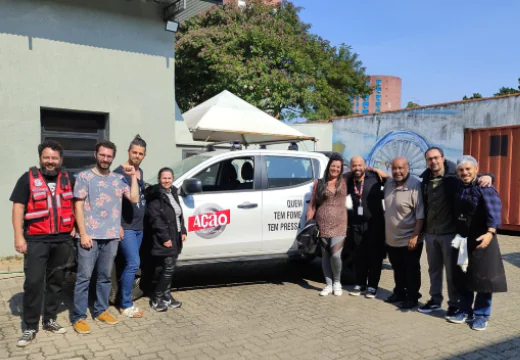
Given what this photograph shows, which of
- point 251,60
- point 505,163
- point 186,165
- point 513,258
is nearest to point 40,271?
point 186,165

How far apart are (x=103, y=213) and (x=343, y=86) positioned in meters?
25.0

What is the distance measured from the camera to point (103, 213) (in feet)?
14.6

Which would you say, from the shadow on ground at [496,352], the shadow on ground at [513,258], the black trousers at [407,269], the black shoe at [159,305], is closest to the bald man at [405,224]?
the black trousers at [407,269]

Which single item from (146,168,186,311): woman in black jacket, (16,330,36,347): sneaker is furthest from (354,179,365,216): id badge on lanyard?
(16,330,36,347): sneaker

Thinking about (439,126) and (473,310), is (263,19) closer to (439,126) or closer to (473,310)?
(439,126)

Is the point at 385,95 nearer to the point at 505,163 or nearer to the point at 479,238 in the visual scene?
the point at 505,163

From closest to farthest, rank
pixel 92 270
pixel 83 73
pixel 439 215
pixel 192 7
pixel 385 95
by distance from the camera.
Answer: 1. pixel 92 270
2. pixel 439 215
3. pixel 83 73
4. pixel 192 7
5. pixel 385 95

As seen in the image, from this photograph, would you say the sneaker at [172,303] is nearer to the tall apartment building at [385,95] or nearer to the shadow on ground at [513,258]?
the shadow on ground at [513,258]

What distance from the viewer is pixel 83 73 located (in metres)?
8.14

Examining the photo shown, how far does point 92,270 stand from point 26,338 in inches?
32.2

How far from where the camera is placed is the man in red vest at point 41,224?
4.07m

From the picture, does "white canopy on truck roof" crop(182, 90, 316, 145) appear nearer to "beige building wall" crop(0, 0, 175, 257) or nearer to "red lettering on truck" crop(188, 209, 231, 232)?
"beige building wall" crop(0, 0, 175, 257)

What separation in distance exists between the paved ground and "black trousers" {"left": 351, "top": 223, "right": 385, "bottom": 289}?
0.30 meters

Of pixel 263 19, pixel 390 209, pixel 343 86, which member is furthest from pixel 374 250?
pixel 343 86
